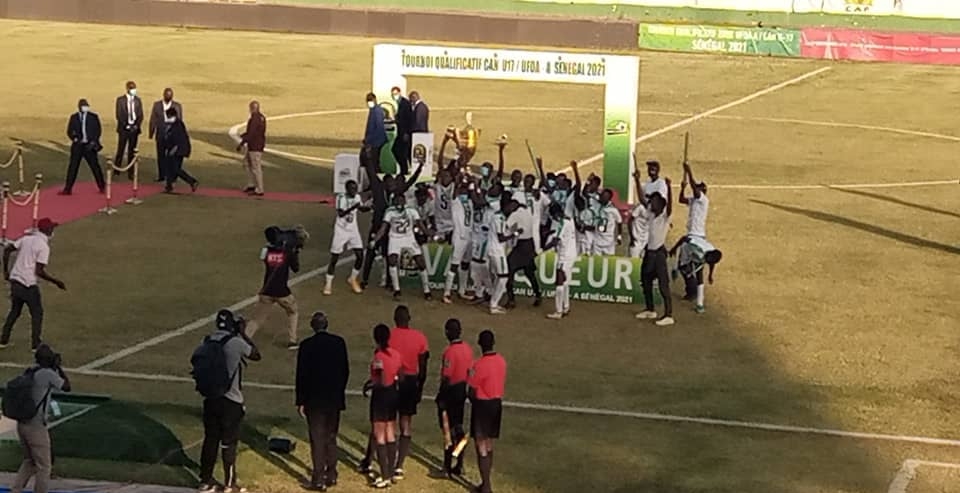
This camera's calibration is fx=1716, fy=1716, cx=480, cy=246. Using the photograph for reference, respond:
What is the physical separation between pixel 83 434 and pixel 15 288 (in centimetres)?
390

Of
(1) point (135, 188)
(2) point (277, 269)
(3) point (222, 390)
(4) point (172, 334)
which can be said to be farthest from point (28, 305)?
(1) point (135, 188)

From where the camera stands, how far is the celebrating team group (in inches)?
939

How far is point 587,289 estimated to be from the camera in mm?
25219

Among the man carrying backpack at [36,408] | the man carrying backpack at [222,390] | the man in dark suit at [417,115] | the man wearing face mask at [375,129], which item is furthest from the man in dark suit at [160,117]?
the man carrying backpack at [36,408]

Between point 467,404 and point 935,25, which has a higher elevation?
point 935,25

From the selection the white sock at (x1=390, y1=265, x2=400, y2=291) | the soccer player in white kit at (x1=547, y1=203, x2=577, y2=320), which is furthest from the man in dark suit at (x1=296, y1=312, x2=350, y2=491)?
the white sock at (x1=390, y1=265, x2=400, y2=291)

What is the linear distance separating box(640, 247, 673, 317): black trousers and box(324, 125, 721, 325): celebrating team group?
0.01 meters

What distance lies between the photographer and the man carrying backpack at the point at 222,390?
15.8m

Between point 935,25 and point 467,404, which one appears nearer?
point 467,404

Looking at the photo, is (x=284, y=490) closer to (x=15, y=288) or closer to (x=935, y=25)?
(x=15, y=288)

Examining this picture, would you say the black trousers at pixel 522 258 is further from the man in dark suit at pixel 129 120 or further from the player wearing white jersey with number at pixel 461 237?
the man in dark suit at pixel 129 120

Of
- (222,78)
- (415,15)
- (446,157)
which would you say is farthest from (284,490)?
(415,15)

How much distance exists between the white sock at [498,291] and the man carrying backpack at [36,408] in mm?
9556

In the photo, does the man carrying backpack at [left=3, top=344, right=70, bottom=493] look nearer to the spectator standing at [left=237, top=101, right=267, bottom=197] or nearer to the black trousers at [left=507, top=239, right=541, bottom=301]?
the black trousers at [left=507, top=239, right=541, bottom=301]
